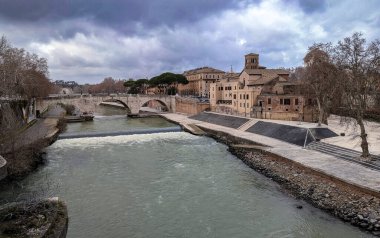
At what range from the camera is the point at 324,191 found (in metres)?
18.8

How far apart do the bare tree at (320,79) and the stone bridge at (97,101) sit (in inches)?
1381

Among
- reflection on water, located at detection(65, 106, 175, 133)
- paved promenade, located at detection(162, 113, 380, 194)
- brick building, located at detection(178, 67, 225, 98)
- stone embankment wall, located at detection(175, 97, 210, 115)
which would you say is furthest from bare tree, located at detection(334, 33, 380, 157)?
brick building, located at detection(178, 67, 225, 98)

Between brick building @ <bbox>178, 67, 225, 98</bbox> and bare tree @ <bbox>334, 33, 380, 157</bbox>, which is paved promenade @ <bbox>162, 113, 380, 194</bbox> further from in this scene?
brick building @ <bbox>178, 67, 225, 98</bbox>

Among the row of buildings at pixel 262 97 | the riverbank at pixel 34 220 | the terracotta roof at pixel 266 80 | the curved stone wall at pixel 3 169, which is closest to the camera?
the riverbank at pixel 34 220

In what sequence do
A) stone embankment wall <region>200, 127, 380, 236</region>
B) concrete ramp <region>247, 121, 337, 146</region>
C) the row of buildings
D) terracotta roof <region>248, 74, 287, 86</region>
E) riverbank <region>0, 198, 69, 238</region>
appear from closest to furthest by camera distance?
riverbank <region>0, 198, 69, 238</region> → stone embankment wall <region>200, 127, 380, 236</region> → concrete ramp <region>247, 121, 337, 146</region> → the row of buildings → terracotta roof <region>248, 74, 287, 86</region>

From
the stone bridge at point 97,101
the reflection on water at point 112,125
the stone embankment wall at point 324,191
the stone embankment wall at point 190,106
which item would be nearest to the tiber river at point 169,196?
the stone embankment wall at point 324,191

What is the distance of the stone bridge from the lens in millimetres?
60388

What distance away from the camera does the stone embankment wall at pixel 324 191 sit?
1584 cm

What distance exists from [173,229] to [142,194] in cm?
495

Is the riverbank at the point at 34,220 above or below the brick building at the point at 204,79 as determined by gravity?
below

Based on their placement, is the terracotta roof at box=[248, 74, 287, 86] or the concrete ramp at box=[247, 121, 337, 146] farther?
the terracotta roof at box=[248, 74, 287, 86]

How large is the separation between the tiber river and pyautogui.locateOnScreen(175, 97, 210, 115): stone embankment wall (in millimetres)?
28970

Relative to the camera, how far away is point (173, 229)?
1548 cm

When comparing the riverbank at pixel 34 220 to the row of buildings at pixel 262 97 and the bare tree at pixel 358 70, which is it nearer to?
the bare tree at pixel 358 70
